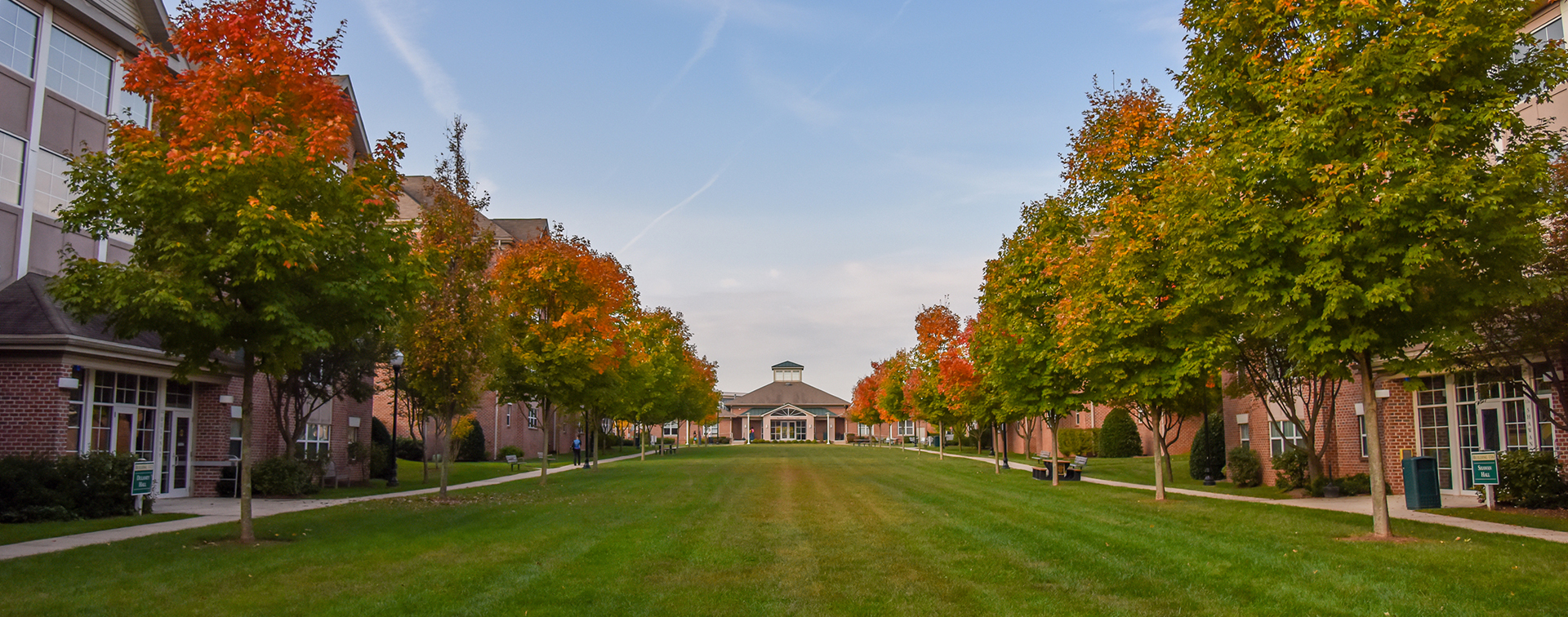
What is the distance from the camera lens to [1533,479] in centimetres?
1622

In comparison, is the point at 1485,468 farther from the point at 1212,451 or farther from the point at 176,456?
the point at 176,456

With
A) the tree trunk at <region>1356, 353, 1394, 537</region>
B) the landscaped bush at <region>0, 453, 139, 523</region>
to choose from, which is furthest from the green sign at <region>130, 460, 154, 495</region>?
the tree trunk at <region>1356, 353, 1394, 537</region>

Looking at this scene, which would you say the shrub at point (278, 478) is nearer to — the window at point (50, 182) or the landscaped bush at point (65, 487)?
the landscaped bush at point (65, 487)

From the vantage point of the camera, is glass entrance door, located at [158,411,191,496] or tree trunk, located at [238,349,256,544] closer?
tree trunk, located at [238,349,256,544]

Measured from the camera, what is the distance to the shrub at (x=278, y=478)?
21797 millimetres

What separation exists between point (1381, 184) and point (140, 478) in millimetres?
19098

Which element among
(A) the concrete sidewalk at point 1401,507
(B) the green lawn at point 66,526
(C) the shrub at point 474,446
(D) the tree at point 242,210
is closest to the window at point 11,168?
(B) the green lawn at point 66,526

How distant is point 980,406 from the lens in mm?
35281

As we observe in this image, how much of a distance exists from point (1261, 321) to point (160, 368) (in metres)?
20.4

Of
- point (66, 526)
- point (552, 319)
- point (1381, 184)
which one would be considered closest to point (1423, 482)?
point (1381, 184)

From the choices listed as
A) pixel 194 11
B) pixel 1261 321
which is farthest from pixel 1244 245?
pixel 194 11

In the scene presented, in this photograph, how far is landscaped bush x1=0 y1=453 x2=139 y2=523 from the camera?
15.3 m

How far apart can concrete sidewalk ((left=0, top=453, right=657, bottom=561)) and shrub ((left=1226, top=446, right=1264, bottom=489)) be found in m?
20.0

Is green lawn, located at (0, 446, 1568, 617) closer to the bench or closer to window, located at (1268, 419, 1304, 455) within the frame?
window, located at (1268, 419, 1304, 455)
